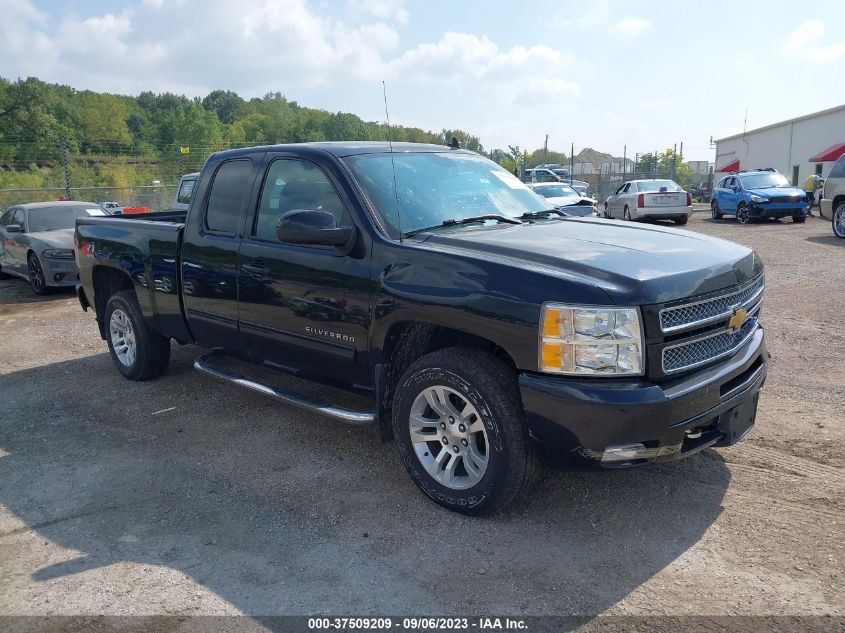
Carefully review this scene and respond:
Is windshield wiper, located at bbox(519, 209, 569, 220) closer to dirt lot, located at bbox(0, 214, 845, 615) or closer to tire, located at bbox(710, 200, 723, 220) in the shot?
dirt lot, located at bbox(0, 214, 845, 615)

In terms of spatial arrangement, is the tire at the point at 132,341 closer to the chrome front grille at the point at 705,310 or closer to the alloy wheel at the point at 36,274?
the chrome front grille at the point at 705,310

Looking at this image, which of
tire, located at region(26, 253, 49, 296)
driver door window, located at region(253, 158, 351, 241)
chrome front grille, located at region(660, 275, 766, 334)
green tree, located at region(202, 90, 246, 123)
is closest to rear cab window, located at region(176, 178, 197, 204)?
tire, located at region(26, 253, 49, 296)

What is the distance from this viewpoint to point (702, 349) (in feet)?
11.3

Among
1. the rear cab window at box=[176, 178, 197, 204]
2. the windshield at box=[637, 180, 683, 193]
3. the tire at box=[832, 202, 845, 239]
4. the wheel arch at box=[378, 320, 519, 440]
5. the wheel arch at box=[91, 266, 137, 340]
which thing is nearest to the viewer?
the wheel arch at box=[378, 320, 519, 440]

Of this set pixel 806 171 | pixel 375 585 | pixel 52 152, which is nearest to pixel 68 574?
pixel 375 585

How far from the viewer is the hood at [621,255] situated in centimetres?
324

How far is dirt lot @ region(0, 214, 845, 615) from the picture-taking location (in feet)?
10.0

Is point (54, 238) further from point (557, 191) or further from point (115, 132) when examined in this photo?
point (115, 132)

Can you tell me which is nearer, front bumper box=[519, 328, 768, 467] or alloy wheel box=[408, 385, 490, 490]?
front bumper box=[519, 328, 768, 467]

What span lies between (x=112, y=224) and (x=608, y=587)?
5123mm

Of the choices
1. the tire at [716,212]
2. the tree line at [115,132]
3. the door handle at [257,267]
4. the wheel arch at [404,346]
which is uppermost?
the tree line at [115,132]

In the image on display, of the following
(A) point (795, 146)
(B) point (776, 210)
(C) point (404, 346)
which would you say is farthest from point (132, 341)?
(A) point (795, 146)

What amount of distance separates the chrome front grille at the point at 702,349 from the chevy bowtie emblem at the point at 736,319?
3cm

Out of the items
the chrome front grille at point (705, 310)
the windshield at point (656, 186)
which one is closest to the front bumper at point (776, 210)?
the windshield at point (656, 186)
